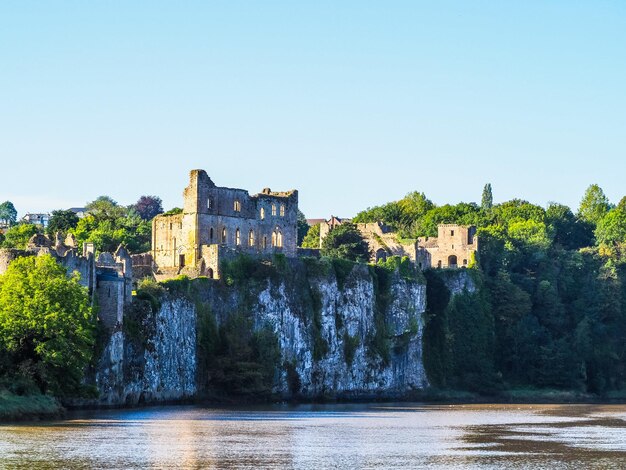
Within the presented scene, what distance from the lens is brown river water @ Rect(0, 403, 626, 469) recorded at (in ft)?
182

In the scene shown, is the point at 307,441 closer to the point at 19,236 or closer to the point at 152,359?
the point at 152,359

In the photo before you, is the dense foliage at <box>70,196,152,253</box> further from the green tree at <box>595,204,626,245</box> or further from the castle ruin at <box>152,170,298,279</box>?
the green tree at <box>595,204,626,245</box>

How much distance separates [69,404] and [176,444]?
17850 mm

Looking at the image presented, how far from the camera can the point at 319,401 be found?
106188 millimetres

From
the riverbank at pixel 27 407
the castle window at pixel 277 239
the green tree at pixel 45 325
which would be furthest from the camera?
the castle window at pixel 277 239

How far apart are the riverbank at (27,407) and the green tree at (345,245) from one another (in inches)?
2110

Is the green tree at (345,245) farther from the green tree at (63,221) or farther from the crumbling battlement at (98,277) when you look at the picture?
the crumbling battlement at (98,277)

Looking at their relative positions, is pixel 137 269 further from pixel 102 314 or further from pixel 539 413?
pixel 539 413

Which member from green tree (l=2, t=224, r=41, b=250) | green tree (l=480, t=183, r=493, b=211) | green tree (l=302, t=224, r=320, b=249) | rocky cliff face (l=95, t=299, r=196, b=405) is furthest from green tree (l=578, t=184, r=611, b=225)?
rocky cliff face (l=95, t=299, r=196, b=405)

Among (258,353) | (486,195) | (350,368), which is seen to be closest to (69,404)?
(258,353)

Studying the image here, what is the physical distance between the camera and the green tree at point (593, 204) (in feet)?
583

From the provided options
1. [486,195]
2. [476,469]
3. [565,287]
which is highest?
[486,195]

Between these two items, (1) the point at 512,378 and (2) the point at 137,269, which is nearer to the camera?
(2) the point at 137,269

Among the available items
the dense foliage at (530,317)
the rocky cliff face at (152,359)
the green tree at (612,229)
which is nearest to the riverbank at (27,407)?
the rocky cliff face at (152,359)
